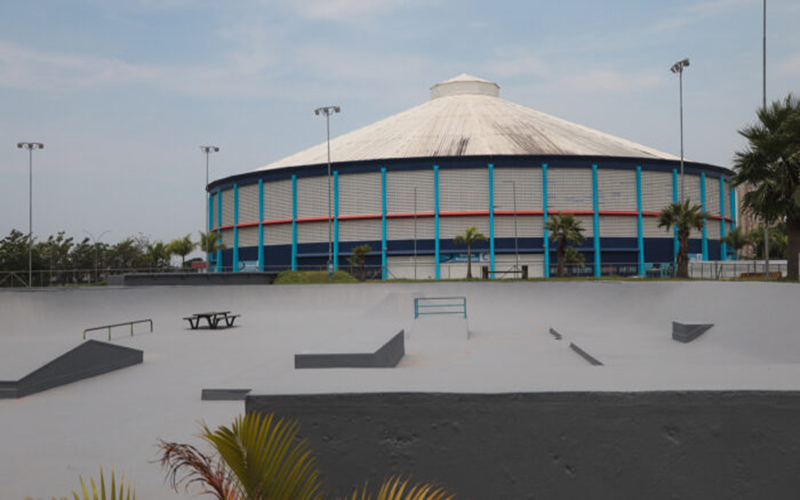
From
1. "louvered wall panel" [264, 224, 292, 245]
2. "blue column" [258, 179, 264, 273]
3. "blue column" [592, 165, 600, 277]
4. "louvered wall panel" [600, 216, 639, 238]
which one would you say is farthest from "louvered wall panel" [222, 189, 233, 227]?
"louvered wall panel" [600, 216, 639, 238]

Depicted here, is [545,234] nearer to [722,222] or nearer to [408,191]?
[408,191]

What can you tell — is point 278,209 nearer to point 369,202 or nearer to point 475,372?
point 369,202

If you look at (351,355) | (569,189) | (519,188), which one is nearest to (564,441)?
(351,355)

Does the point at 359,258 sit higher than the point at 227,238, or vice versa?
the point at 227,238

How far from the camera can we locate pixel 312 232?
58.1 metres

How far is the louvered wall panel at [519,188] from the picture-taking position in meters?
54.5

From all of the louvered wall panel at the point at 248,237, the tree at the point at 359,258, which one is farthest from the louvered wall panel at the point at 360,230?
the louvered wall panel at the point at 248,237

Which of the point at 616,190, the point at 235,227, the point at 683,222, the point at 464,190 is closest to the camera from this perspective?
the point at 683,222

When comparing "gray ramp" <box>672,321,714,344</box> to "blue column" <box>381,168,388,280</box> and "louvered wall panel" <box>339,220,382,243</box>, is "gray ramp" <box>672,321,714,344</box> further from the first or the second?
"louvered wall panel" <box>339,220,382,243</box>

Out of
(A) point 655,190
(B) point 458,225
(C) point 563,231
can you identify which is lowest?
(C) point 563,231

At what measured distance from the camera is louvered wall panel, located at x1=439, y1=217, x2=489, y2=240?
5434cm

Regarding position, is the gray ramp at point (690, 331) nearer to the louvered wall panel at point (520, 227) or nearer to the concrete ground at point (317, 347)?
the concrete ground at point (317, 347)

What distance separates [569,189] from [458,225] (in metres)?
10.9

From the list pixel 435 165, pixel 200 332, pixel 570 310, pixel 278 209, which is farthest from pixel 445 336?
pixel 278 209
